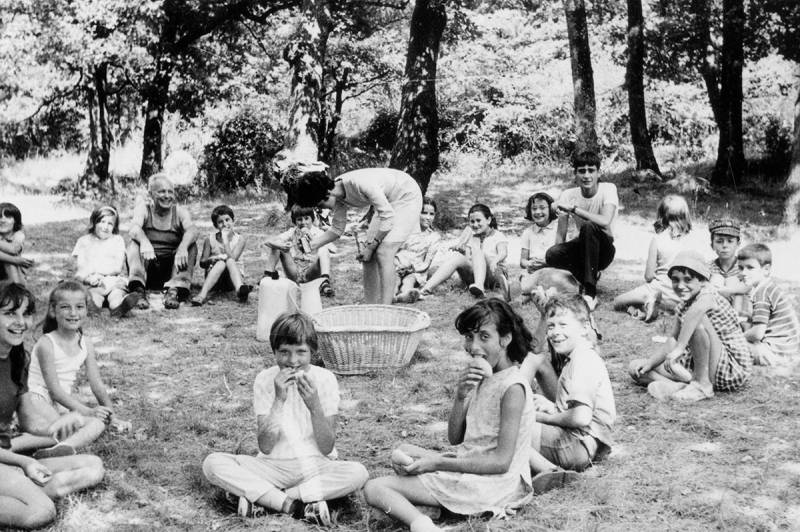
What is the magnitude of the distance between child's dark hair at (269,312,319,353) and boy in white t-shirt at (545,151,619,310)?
147 inches

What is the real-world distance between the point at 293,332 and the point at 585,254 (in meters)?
4.07

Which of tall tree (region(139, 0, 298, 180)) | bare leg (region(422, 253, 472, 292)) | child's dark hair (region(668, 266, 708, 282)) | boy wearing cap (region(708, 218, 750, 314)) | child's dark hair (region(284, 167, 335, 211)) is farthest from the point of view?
tall tree (region(139, 0, 298, 180))

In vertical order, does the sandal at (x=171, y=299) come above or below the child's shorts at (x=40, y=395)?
above

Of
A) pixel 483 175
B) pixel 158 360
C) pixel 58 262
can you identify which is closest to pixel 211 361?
pixel 158 360

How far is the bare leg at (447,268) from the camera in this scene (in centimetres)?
780

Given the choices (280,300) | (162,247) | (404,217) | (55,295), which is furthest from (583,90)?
(55,295)

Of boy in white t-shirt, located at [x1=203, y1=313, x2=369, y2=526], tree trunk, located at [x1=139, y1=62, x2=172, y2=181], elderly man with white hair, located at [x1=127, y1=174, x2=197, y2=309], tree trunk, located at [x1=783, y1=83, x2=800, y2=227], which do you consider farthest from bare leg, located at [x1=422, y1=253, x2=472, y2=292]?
tree trunk, located at [x1=139, y1=62, x2=172, y2=181]

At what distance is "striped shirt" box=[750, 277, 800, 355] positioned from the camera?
18.1 ft

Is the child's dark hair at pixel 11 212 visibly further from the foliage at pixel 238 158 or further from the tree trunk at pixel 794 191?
the tree trunk at pixel 794 191

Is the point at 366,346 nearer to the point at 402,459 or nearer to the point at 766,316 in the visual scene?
the point at 402,459

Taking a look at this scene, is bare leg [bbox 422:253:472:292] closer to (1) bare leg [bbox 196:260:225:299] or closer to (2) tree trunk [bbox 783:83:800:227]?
(1) bare leg [bbox 196:260:225:299]

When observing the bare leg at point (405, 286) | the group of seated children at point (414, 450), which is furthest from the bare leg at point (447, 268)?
the group of seated children at point (414, 450)

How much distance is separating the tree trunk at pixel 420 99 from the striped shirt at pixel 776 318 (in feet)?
20.6

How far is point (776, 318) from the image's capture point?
5551 millimetres
